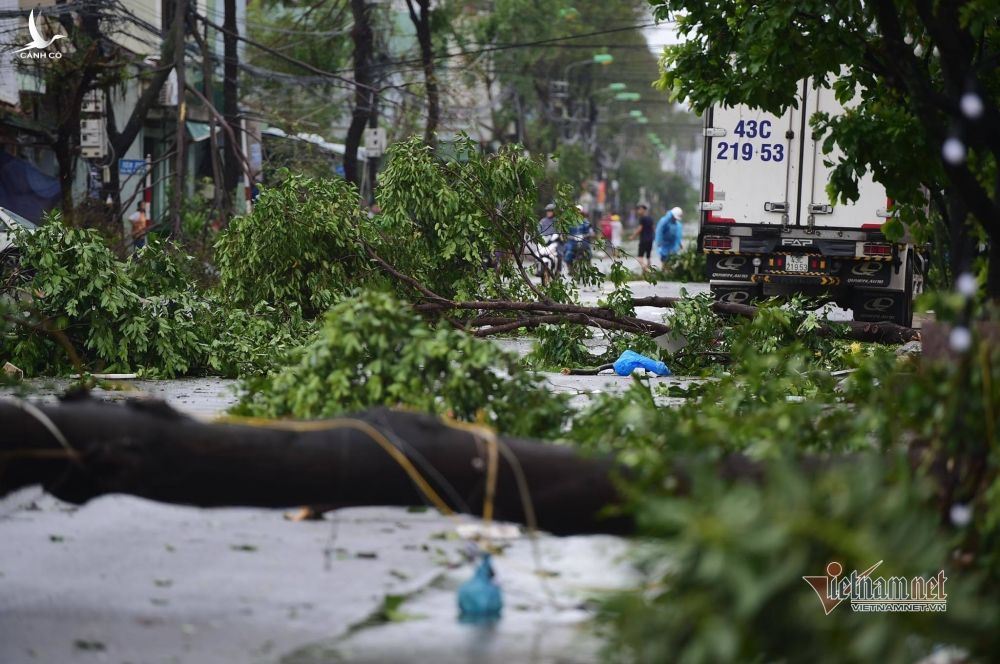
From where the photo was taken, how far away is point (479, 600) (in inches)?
206

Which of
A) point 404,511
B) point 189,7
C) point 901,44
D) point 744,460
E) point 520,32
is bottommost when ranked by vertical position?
point 404,511

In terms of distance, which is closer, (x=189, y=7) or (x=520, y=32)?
(x=189, y=7)

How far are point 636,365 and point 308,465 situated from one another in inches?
311

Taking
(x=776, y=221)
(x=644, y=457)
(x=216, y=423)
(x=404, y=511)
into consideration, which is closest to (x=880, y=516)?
(x=644, y=457)

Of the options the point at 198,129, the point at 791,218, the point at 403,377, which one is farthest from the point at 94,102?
the point at 403,377

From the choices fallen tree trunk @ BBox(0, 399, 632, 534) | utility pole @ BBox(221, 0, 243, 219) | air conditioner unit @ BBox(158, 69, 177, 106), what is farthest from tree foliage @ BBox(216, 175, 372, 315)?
air conditioner unit @ BBox(158, 69, 177, 106)

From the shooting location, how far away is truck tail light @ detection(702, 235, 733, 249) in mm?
18375

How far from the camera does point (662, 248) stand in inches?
1221

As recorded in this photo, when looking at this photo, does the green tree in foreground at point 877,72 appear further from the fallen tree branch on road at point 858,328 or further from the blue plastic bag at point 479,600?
the blue plastic bag at point 479,600

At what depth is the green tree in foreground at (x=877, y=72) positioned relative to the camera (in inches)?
293

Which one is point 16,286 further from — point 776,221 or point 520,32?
point 520,32

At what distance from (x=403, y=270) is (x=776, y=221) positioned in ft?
20.2

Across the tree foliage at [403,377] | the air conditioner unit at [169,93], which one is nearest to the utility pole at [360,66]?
the air conditioner unit at [169,93]

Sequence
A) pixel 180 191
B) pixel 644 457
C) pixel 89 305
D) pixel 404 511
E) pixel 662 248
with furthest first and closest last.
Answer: pixel 662 248 → pixel 180 191 → pixel 89 305 → pixel 404 511 → pixel 644 457
